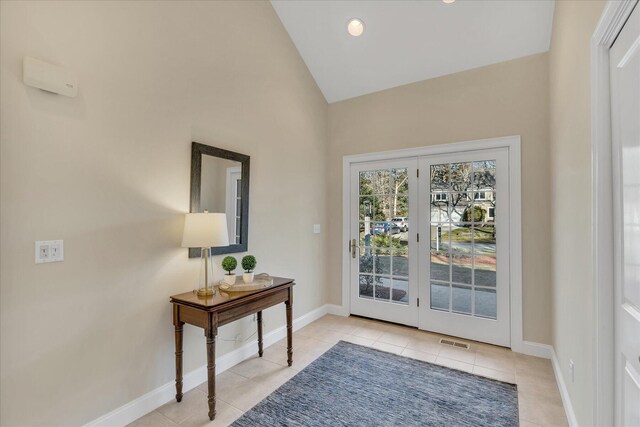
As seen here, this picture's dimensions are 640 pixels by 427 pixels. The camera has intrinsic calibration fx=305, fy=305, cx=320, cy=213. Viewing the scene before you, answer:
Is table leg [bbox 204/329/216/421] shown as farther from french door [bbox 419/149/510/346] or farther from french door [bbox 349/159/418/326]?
french door [bbox 419/149/510/346]

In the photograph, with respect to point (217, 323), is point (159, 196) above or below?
above

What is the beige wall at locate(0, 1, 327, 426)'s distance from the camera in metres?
1.54

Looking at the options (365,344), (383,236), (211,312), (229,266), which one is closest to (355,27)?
(383,236)

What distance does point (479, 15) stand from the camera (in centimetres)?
279

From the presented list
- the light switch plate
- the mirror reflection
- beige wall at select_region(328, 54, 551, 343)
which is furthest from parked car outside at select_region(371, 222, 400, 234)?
the light switch plate

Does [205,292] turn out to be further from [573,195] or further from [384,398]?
[573,195]

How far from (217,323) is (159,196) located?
38.5 inches

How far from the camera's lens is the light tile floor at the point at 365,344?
2055 mm

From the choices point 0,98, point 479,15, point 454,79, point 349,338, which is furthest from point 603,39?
point 349,338

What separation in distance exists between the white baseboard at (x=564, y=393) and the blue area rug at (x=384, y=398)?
29 cm

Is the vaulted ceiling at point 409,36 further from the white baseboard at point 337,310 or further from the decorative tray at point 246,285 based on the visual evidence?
the white baseboard at point 337,310

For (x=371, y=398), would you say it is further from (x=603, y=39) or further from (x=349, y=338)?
(x=603, y=39)

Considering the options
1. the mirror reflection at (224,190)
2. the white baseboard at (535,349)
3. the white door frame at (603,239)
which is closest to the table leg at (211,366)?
the mirror reflection at (224,190)

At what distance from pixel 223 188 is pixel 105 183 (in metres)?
0.91
